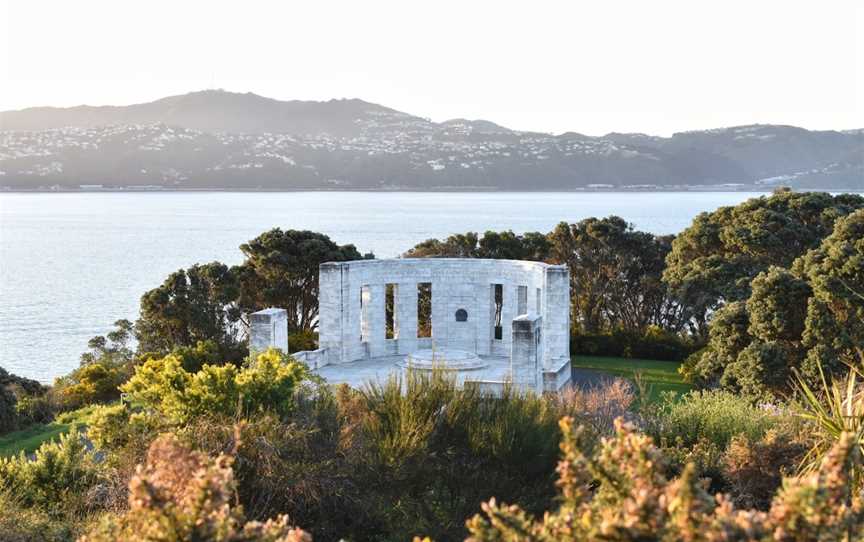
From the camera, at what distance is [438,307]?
94.4 feet

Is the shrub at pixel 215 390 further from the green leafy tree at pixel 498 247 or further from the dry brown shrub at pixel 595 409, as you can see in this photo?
the green leafy tree at pixel 498 247

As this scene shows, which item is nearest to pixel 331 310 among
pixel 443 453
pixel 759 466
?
pixel 443 453

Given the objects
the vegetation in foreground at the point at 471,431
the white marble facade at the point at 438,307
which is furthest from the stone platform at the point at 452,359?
the vegetation in foreground at the point at 471,431

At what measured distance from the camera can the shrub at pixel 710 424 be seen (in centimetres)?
1563

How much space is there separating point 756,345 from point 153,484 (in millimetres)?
20527

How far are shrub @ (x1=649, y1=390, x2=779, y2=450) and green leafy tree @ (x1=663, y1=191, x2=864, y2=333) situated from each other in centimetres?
1495

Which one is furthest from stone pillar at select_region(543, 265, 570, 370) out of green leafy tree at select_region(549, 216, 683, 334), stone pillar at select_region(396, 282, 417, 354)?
green leafy tree at select_region(549, 216, 683, 334)

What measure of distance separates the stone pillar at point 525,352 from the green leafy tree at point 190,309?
12277mm

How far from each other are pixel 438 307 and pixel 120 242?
290ft

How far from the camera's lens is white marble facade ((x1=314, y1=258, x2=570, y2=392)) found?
88.5ft

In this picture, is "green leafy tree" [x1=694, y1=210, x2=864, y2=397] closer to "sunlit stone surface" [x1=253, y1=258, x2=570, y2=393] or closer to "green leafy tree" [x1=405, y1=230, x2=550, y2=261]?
"sunlit stone surface" [x1=253, y1=258, x2=570, y2=393]

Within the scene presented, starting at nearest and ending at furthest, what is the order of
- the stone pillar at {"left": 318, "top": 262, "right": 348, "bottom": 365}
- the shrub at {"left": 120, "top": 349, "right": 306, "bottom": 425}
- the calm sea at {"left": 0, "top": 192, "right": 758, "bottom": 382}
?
the shrub at {"left": 120, "top": 349, "right": 306, "bottom": 425}, the stone pillar at {"left": 318, "top": 262, "right": 348, "bottom": 365}, the calm sea at {"left": 0, "top": 192, "right": 758, "bottom": 382}

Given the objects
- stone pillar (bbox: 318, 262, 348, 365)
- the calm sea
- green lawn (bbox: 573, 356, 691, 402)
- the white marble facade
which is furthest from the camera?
the calm sea

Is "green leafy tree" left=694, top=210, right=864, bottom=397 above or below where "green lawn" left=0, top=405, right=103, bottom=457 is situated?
above
